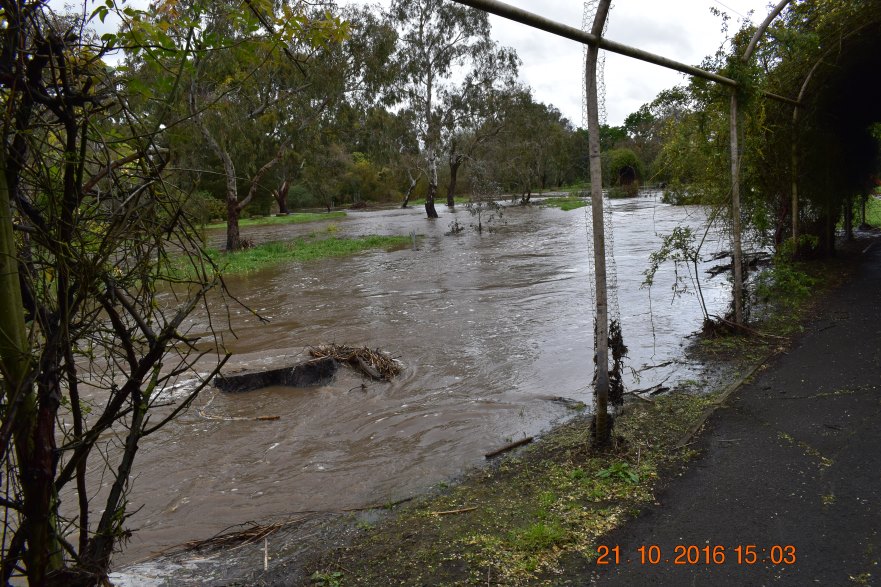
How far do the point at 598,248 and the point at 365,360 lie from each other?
Result: 4.52 metres

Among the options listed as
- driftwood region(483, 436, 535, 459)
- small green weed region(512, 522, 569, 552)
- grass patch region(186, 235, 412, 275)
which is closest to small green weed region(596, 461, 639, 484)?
small green weed region(512, 522, 569, 552)

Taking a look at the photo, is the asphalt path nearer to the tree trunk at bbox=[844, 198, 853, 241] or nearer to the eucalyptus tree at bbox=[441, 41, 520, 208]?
the tree trunk at bbox=[844, 198, 853, 241]

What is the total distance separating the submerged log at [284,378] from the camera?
798 cm

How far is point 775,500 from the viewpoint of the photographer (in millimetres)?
3904

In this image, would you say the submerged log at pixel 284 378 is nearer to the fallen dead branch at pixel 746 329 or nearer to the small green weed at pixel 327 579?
the small green weed at pixel 327 579

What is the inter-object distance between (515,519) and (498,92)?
45.6 meters

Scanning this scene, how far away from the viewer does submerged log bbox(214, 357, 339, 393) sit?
26.2 ft

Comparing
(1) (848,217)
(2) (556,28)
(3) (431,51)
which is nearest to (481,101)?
(3) (431,51)

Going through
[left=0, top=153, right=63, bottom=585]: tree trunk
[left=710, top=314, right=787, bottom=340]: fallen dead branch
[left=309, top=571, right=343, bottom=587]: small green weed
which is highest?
[left=0, top=153, right=63, bottom=585]: tree trunk

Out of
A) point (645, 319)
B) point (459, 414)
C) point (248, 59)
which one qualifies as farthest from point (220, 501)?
point (645, 319)

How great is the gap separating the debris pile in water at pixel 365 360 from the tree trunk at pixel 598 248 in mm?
3903

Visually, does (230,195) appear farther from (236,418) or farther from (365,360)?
(236,418)

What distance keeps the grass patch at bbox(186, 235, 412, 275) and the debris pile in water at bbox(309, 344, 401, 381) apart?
1350 cm

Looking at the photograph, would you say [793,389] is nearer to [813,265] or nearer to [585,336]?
[585,336]
